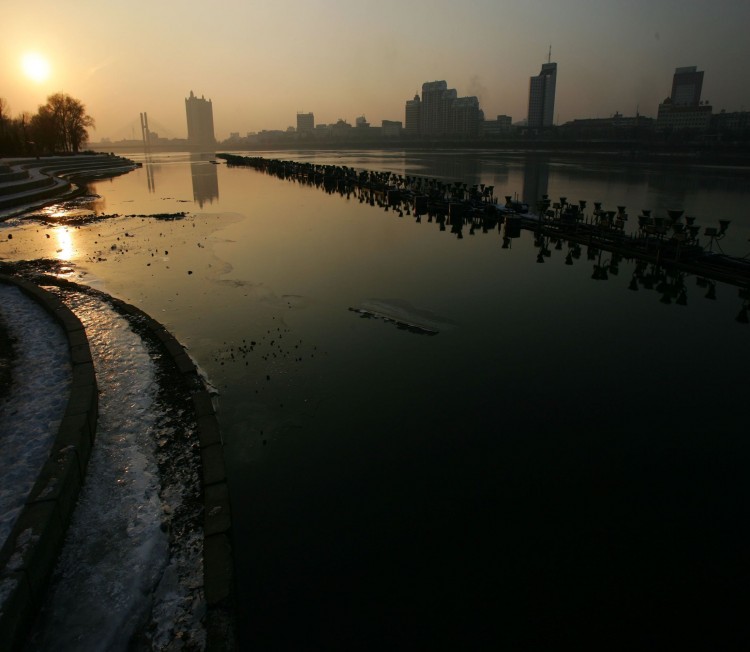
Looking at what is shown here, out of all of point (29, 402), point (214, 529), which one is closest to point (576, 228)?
point (214, 529)

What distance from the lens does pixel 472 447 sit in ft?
25.7

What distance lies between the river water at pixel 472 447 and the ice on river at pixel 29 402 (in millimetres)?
2502

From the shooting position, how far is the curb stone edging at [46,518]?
4.55 meters

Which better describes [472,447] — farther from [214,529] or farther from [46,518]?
[46,518]

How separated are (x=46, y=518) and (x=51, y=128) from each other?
333 ft

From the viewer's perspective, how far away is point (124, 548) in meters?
5.57

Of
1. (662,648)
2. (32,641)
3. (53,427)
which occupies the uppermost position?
(53,427)

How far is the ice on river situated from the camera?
20.6 ft

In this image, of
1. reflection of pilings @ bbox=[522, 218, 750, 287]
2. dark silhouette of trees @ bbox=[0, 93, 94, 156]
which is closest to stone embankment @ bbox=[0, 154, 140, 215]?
dark silhouette of trees @ bbox=[0, 93, 94, 156]

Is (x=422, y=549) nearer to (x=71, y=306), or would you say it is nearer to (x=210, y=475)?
(x=210, y=475)

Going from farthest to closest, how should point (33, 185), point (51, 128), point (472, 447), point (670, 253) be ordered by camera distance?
point (51, 128)
point (33, 185)
point (670, 253)
point (472, 447)

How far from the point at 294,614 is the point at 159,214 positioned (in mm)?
30648

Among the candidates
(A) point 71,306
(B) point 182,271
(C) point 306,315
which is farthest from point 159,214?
(C) point 306,315

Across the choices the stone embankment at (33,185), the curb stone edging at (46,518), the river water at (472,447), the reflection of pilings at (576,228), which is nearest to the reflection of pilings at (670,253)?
the reflection of pilings at (576,228)
